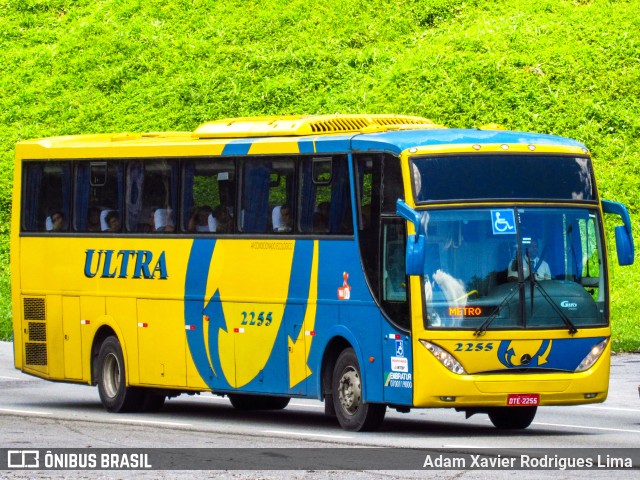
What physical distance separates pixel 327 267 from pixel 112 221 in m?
4.36

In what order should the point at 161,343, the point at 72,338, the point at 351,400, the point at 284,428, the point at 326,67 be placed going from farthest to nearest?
the point at 326,67
the point at 72,338
the point at 161,343
the point at 284,428
the point at 351,400

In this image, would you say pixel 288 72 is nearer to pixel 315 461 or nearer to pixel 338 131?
pixel 338 131

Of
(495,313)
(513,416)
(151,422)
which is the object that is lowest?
(151,422)

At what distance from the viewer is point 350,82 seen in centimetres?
3894

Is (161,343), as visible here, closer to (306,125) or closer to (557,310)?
(306,125)

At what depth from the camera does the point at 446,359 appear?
53.7 ft

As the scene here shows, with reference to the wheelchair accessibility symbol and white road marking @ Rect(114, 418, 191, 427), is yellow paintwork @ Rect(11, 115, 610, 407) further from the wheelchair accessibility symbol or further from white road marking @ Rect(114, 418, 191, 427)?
white road marking @ Rect(114, 418, 191, 427)

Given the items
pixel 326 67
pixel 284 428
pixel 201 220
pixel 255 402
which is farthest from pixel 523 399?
pixel 326 67

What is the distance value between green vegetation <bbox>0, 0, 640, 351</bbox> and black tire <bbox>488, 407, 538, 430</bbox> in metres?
13.1

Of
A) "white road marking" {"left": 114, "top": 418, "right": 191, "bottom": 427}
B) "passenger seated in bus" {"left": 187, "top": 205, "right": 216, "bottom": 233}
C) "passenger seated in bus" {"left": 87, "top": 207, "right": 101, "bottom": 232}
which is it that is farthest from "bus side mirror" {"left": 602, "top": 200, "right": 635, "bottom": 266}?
"passenger seated in bus" {"left": 87, "top": 207, "right": 101, "bottom": 232}

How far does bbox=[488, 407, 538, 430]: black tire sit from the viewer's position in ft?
58.4

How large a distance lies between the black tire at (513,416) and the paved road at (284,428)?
142mm

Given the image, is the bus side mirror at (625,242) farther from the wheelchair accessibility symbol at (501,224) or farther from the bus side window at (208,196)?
the bus side window at (208,196)

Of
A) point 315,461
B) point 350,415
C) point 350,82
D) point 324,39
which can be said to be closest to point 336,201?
point 350,415
